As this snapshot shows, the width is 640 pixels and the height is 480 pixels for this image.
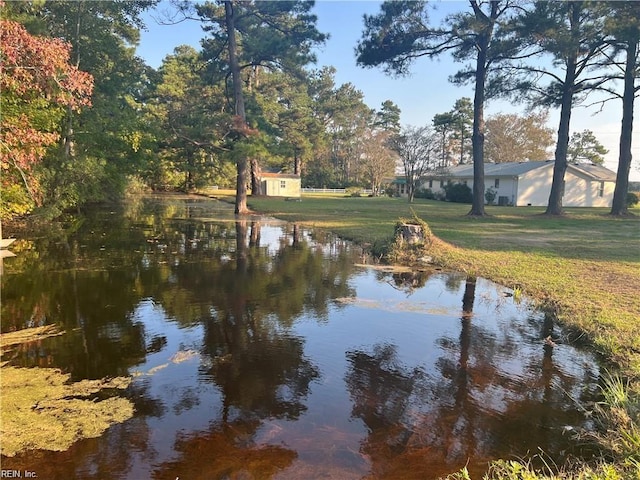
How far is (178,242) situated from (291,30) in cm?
1382

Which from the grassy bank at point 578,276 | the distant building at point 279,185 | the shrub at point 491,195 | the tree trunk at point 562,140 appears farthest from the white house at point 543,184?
the distant building at point 279,185

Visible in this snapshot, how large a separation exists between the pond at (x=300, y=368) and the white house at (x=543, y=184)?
2774cm

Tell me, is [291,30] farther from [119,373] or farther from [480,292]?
[119,373]

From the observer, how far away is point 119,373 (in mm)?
4777

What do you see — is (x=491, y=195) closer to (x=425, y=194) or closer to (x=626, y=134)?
(x=425, y=194)

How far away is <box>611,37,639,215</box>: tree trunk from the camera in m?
23.0

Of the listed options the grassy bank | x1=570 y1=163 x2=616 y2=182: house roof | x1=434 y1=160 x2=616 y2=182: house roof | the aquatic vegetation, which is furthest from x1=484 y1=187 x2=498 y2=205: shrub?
the aquatic vegetation

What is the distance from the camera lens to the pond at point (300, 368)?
3.44m

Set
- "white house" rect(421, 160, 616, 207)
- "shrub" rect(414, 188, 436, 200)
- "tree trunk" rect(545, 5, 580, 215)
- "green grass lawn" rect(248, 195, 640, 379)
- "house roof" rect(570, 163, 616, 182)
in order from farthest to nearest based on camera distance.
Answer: "shrub" rect(414, 188, 436, 200) → "house roof" rect(570, 163, 616, 182) → "white house" rect(421, 160, 616, 207) → "tree trunk" rect(545, 5, 580, 215) → "green grass lawn" rect(248, 195, 640, 379)

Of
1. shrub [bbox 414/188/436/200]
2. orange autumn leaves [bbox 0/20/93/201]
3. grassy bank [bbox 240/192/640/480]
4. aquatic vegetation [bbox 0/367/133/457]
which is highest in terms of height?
orange autumn leaves [bbox 0/20/93/201]

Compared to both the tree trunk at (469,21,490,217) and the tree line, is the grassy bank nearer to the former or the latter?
the tree trunk at (469,21,490,217)

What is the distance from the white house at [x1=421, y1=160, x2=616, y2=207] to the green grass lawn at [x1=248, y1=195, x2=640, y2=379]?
13118 mm

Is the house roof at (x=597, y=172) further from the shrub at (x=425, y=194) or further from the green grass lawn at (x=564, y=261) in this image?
the green grass lawn at (x=564, y=261)

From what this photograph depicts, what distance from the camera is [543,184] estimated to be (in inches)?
1367
